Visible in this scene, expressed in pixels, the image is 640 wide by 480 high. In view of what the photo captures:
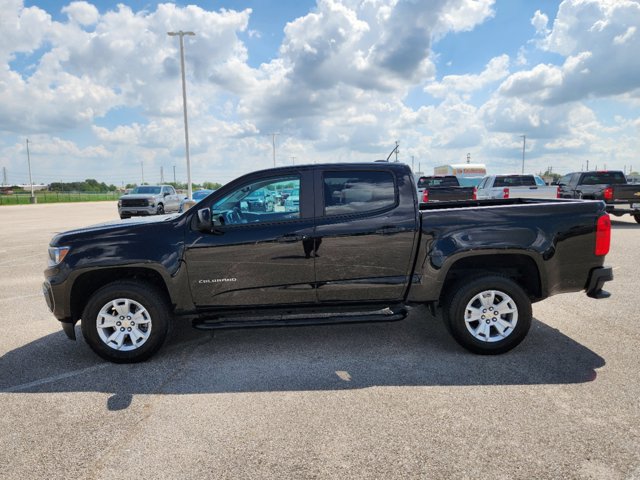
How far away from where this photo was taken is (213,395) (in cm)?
365

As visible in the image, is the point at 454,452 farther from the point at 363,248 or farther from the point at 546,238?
the point at 546,238

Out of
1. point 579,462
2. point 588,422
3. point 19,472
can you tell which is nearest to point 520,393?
point 588,422

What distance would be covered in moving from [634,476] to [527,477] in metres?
0.58

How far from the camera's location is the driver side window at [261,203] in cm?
437

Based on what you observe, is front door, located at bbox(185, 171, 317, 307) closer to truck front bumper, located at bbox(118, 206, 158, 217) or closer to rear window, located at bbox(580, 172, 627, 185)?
rear window, located at bbox(580, 172, 627, 185)

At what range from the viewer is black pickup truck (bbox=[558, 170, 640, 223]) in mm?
14852

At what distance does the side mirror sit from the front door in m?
0.12

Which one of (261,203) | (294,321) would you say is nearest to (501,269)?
(294,321)

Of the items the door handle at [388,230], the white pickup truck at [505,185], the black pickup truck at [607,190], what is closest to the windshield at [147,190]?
the white pickup truck at [505,185]

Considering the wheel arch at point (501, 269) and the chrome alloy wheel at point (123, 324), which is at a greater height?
the wheel arch at point (501, 269)

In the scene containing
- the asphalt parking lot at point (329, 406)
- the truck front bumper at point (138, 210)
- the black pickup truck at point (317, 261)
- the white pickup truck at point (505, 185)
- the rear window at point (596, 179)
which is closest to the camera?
the asphalt parking lot at point (329, 406)

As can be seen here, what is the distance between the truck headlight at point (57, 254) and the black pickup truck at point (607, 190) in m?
15.8

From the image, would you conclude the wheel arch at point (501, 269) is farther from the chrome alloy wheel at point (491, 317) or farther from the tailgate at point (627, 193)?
the tailgate at point (627, 193)

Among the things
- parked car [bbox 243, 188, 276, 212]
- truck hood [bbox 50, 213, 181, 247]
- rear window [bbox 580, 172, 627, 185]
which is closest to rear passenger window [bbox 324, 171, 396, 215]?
parked car [bbox 243, 188, 276, 212]
